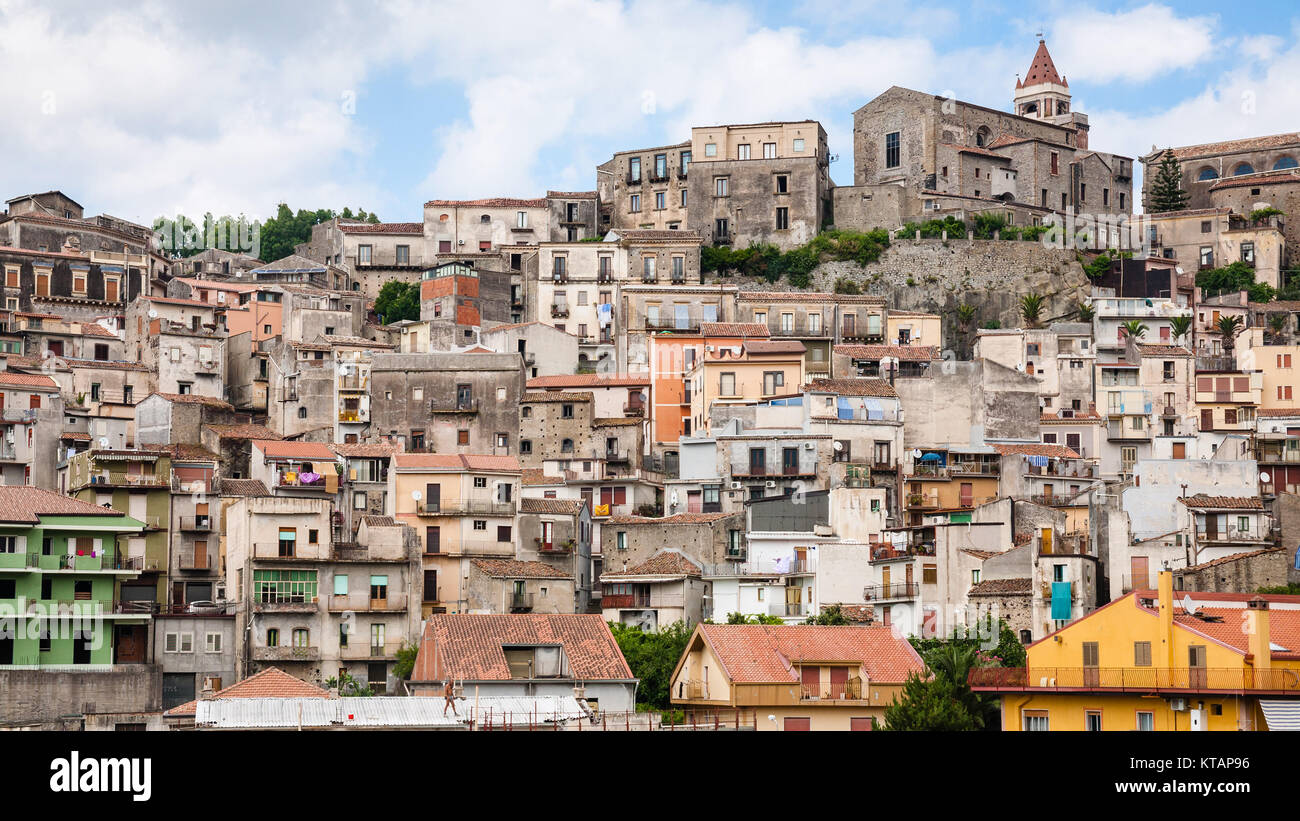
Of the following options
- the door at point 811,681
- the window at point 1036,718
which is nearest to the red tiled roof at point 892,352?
the door at point 811,681

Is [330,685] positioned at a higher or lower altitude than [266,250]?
lower

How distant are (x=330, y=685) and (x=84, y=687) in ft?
24.8

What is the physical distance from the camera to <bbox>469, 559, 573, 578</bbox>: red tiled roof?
2402 inches

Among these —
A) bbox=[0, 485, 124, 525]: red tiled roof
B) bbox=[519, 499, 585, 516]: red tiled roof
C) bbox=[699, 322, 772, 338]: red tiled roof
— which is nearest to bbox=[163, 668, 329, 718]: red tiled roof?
bbox=[0, 485, 124, 525]: red tiled roof

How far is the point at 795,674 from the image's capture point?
166 ft

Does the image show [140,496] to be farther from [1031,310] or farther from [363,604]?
[1031,310]

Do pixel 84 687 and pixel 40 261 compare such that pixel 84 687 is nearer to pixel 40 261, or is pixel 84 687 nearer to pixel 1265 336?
pixel 40 261

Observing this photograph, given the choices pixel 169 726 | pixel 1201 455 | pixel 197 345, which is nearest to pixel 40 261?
pixel 197 345

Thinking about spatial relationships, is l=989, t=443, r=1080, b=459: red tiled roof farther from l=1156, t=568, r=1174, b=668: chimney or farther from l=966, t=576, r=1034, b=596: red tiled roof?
l=1156, t=568, r=1174, b=668: chimney

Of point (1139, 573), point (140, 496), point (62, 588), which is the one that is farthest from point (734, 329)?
point (62, 588)

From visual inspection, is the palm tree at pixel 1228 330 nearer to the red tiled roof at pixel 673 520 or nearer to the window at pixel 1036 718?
the red tiled roof at pixel 673 520

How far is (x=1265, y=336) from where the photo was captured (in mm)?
92500

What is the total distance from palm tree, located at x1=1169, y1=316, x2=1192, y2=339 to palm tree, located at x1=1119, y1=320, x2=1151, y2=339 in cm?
132
